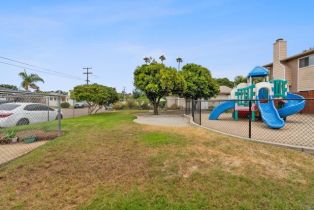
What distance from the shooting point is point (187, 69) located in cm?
2427

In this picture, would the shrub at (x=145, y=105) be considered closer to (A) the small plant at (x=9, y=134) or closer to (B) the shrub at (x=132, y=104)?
(B) the shrub at (x=132, y=104)

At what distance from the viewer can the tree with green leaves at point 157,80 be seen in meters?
18.7

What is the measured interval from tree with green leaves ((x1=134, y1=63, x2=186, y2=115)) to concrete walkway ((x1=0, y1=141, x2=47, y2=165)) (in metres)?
12.1

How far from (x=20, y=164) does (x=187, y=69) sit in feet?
68.6

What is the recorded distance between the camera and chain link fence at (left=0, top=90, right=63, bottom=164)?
6.96 metres

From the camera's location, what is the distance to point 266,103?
1279 cm

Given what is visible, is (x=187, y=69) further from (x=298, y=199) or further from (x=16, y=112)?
(x=298, y=199)

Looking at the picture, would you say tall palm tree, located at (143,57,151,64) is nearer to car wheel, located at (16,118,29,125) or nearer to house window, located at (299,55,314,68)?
car wheel, located at (16,118,29,125)

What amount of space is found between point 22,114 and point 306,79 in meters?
20.9

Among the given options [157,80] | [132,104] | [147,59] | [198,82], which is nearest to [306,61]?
[198,82]

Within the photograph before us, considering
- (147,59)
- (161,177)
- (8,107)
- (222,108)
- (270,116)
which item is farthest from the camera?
(147,59)

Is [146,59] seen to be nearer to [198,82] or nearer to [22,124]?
[198,82]

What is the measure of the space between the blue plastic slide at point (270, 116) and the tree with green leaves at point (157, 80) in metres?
8.06

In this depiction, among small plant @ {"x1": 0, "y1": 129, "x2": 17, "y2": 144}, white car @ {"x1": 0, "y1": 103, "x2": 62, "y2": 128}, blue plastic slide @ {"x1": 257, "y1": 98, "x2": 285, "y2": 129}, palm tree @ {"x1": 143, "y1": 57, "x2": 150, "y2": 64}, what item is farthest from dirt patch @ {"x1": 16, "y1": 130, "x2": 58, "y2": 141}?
palm tree @ {"x1": 143, "y1": 57, "x2": 150, "y2": 64}
